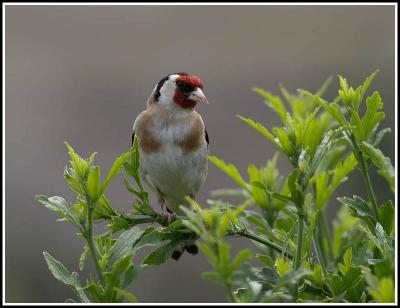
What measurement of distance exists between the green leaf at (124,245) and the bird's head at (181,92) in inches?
48.1

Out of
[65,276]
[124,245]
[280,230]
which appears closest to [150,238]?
[124,245]

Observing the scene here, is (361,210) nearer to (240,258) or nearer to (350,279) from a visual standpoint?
(350,279)

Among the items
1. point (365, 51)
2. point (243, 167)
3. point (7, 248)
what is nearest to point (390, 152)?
point (243, 167)

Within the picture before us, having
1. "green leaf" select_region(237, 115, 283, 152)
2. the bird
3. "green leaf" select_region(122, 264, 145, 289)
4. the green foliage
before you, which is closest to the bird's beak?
the bird

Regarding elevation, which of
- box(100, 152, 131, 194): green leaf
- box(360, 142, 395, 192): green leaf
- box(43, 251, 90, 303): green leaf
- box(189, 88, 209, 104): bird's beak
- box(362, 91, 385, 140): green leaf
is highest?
box(362, 91, 385, 140): green leaf

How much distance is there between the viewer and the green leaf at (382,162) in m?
1.18

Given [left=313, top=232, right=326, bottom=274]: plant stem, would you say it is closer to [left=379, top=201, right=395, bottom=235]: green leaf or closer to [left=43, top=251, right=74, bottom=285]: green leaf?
[left=379, top=201, right=395, bottom=235]: green leaf

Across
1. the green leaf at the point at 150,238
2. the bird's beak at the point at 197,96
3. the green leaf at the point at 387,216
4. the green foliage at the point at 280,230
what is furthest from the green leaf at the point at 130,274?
the bird's beak at the point at 197,96

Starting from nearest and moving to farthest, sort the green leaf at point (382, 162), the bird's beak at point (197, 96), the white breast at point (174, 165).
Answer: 1. the green leaf at point (382, 162)
2. the white breast at point (174, 165)
3. the bird's beak at point (197, 96)

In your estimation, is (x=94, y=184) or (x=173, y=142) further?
(x=173, y=142)

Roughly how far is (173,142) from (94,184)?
1066 millimetres

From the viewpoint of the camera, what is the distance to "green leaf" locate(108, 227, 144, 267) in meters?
1.24

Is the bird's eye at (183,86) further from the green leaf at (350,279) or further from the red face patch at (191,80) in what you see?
the green leaf at (350,279)

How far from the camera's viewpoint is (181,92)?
2.48m
